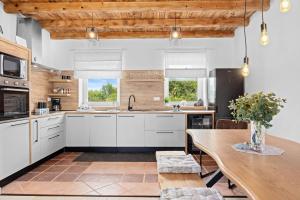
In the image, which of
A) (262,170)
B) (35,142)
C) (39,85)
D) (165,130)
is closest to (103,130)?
(165,130)

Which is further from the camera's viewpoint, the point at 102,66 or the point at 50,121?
the point at 102,66

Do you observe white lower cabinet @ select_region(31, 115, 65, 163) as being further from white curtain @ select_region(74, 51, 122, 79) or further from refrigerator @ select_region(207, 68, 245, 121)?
refrigerator @ select_region(207, 68, 245, 121)

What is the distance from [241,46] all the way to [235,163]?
4138 mm

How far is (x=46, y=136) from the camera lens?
13.7 ft

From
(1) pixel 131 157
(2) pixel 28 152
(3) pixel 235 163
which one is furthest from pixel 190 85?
(3) pixel 235 163

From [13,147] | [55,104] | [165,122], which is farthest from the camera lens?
[55,104]

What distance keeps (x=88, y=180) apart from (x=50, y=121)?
1.52 metres

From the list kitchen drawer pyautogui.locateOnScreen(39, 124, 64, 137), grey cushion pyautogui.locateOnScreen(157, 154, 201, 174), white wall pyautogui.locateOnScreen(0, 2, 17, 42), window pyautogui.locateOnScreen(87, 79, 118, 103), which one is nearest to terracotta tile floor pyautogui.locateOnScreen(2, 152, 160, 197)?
kitchen drawer pyautogui.locateOnScreen(39, 124, 64, 137)

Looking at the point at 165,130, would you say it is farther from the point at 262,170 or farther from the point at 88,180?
the point at 262,170

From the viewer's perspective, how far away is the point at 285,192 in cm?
106

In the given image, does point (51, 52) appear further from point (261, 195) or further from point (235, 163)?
point (261, 195)

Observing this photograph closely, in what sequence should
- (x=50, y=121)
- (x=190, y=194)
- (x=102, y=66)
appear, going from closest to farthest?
(x=190, y=194), (x=50, y=121), (x=102, y=66)

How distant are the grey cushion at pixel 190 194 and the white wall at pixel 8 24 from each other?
3695 millimetres

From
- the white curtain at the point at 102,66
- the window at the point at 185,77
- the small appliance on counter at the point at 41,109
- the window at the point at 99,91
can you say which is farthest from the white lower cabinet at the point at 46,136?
the window at the point at 185,77
